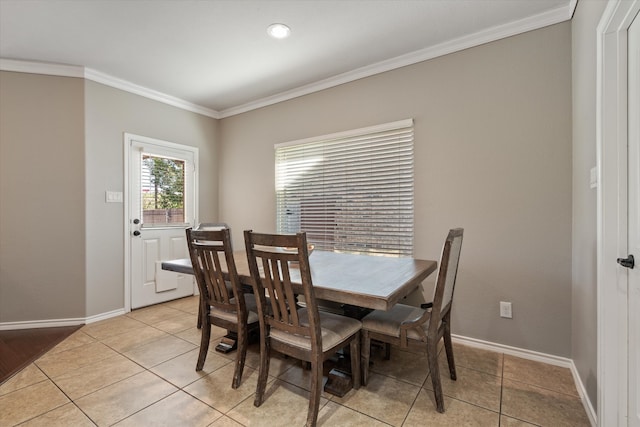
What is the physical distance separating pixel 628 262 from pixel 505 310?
119 centimetres

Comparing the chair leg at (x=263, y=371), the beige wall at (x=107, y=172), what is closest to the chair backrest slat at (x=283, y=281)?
the chair leg at (x=263, y=371)

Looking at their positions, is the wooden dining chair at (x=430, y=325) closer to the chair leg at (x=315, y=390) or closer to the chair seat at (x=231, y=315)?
the chair leg at (x=315, y=390)

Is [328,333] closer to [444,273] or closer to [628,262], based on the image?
[444,273]

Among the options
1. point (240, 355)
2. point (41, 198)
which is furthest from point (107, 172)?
point (240, 355)

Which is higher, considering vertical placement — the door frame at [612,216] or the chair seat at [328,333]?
the door frame at [612,216]

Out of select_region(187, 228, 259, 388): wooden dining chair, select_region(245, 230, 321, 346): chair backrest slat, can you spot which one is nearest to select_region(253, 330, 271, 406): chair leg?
select_region(245, 230, 321, 346): chair backrest slat

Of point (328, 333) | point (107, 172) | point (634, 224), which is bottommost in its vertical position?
point (328, 333)

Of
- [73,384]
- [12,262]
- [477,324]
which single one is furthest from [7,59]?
[477,324]

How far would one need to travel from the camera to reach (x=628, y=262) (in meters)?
1.27

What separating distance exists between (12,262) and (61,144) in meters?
1.21

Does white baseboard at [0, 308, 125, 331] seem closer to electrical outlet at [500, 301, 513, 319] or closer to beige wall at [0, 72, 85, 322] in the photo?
beige wall at [0, 72, 85, 322]

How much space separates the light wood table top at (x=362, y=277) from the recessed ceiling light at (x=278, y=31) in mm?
1838

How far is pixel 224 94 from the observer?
12.1ft

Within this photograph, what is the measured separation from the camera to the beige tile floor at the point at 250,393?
1.61 m
